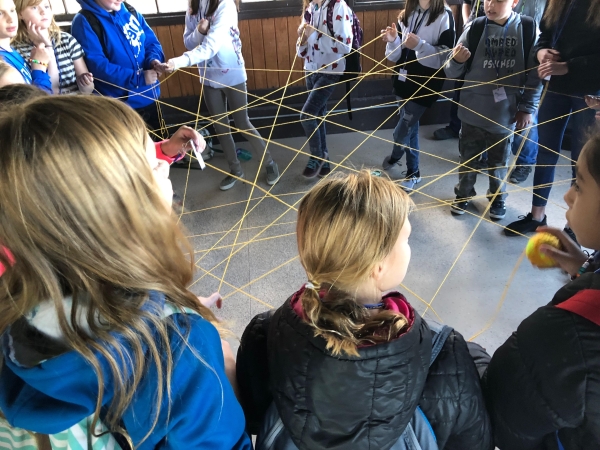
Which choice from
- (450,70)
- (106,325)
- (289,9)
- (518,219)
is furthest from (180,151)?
(289,9)

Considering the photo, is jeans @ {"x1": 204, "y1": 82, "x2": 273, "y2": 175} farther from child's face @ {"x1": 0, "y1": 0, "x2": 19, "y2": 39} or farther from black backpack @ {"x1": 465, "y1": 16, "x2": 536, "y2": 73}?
black backpack @ {"x1": 465, "y1": 16, "x2": 536, "y2": 73}

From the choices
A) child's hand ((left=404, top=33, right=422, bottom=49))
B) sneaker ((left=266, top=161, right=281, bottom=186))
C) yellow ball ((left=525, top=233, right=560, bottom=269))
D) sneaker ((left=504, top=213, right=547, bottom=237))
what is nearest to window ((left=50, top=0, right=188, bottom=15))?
sneaker ((left=266, top=161, right=281, bottom=186))

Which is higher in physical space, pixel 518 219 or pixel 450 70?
pixel 450 70

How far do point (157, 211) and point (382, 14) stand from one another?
3.02 meters

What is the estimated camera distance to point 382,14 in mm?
3141

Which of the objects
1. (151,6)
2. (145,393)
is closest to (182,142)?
(145,393)

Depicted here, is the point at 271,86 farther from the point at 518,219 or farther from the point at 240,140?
the point at 518,219

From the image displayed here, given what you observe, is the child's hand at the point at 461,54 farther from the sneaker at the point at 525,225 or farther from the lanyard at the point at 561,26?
the sneaker at the point at 525,225

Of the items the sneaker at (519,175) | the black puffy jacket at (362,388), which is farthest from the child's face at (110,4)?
the sneaker at (519,175)

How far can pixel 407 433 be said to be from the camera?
751 millimetres

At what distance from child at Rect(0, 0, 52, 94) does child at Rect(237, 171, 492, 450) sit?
1.47 meters

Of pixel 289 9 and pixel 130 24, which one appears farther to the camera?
pixel 289 9

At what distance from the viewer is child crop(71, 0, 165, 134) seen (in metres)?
2.08

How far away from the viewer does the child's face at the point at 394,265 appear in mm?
770
